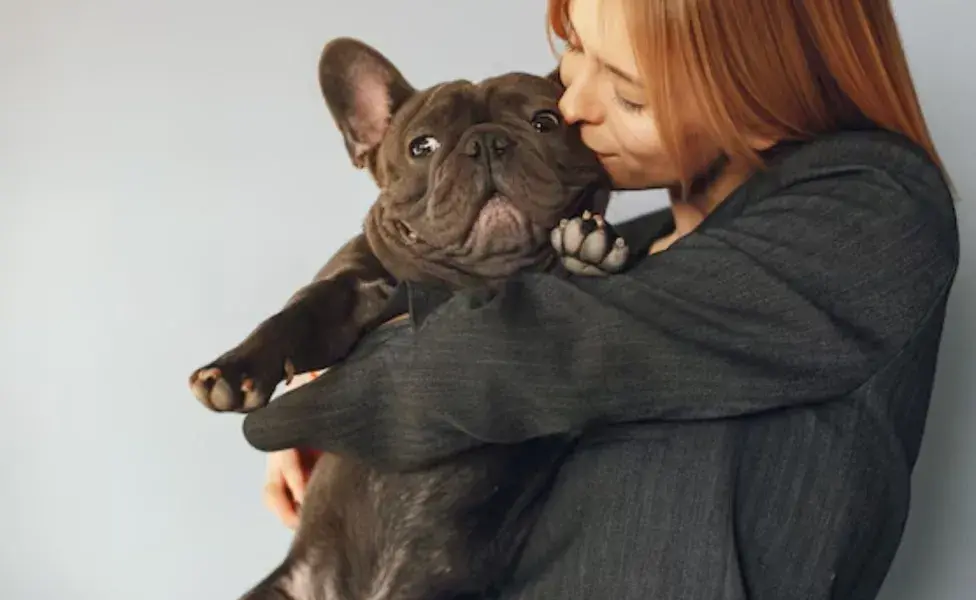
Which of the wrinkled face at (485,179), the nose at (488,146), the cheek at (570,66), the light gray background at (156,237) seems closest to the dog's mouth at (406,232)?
the wrinkled face at (485,179)

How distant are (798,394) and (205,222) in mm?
1217

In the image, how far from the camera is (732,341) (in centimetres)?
85

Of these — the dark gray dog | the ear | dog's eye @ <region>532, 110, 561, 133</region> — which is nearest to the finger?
the dark gray dog

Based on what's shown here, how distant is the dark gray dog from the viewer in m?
1.01

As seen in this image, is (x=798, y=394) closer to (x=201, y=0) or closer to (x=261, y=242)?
(x=261, y=242)

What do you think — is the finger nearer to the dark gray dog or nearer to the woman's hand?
the woman's hand

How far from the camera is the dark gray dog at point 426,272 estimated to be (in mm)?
1006

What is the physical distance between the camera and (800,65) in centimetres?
90

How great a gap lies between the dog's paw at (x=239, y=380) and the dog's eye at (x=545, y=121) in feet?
1.15

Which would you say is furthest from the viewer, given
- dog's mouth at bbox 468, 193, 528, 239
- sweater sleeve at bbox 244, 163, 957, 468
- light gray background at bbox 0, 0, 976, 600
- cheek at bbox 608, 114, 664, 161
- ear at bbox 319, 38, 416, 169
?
light gray background at bbox 0, 0, 976, 600

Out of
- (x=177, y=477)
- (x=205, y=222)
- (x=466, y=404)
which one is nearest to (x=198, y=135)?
(x=205, y=222)

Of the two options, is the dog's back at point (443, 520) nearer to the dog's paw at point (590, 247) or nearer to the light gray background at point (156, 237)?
the dog's paw at point (590, 247)

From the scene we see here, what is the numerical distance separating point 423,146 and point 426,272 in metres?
0.13

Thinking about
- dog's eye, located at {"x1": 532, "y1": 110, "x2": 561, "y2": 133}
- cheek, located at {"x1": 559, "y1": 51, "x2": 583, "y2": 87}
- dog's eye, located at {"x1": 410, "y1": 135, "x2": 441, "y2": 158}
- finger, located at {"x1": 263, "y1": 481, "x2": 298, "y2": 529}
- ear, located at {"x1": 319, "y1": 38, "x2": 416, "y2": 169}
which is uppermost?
ear, located at {"x1": 319, "y1": 38, "x2": 416, "y2": 169}
